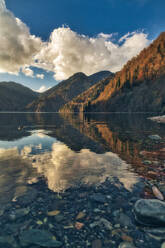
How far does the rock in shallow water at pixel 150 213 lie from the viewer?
4949mm

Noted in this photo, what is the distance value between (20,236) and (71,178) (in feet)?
14.5

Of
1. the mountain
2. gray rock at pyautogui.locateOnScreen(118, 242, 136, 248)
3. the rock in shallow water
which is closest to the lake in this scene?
gray rock at pyautogui.locateOnScreen(118, 242, 136, 248)

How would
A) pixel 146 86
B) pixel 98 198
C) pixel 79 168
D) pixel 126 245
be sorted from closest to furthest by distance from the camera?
pixel 126 245, pixel 98 198, pixel 79 168, pixel 146 86

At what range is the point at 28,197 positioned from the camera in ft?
22.2

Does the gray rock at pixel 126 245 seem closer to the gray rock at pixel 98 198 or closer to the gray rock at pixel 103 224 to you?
the gray rock at pixel 103 224

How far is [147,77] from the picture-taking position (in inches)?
6737

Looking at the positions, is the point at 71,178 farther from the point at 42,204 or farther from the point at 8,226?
the point at 8,226

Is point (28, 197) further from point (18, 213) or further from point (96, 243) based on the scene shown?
point (96, 243)

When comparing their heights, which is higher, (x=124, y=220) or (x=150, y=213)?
(x=150, y=213)

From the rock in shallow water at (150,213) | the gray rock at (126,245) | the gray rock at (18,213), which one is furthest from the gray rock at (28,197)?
the rock in shallow water at (150,213)

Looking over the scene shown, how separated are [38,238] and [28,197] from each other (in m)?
2.54

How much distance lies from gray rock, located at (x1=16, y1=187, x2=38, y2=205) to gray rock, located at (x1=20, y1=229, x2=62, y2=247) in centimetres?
178

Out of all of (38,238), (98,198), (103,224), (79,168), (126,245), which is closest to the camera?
(126,245)

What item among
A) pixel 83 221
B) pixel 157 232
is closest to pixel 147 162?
pixel 157 232
